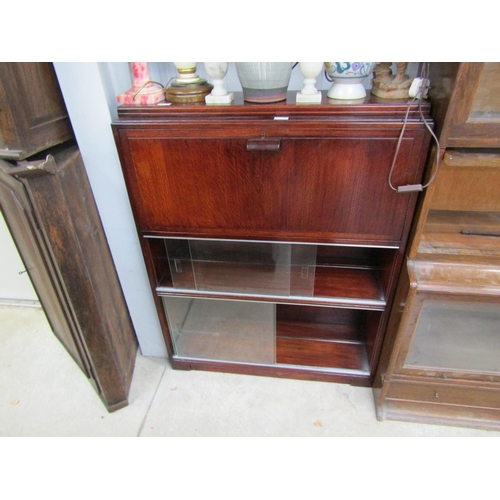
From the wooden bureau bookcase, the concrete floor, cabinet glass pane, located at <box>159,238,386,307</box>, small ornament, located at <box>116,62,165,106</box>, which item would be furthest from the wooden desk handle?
the concrete floor

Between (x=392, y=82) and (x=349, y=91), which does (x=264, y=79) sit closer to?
(x=349, y=91)

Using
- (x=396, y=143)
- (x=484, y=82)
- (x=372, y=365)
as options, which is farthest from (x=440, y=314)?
(x=484, y=82)

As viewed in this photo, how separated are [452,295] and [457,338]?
0.23m

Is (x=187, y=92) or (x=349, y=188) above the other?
(x=187, y=92)

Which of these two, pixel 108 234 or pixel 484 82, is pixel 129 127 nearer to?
pixel 108 234

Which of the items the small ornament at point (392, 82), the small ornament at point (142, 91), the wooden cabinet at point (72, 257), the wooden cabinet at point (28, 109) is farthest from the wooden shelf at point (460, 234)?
the wooden cabinet at point (28, 109)

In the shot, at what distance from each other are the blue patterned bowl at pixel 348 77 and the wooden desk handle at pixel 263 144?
0.81ft

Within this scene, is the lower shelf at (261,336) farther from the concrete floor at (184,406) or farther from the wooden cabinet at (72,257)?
the wooden cabinet at (72,257)

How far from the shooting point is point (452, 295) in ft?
3.26

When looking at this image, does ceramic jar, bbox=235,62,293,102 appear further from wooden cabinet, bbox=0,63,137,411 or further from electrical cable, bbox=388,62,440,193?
wooden cabinet, bbox=0,63,137,411

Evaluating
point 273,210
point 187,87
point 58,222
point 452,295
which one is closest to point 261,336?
point 273,210

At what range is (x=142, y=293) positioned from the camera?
4.53 ft

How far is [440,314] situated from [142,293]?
1.09 meters

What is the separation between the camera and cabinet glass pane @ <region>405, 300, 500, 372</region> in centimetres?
106
